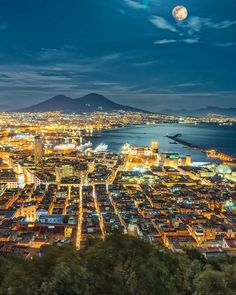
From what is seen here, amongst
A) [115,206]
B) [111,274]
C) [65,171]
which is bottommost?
[65,171]

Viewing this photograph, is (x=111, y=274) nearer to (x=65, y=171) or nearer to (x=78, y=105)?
(x=65, y=171)

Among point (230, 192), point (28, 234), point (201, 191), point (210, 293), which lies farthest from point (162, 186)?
point (210, 293)

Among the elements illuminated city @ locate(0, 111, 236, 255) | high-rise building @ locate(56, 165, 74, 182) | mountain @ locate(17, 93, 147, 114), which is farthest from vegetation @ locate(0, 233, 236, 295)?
mountain @ locate(17, 93, 147, 114)

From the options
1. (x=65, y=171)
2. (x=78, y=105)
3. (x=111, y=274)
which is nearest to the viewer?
(x=111, y=274)

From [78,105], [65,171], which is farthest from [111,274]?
[78,105]

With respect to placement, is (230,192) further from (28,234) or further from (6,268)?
(6,268)
